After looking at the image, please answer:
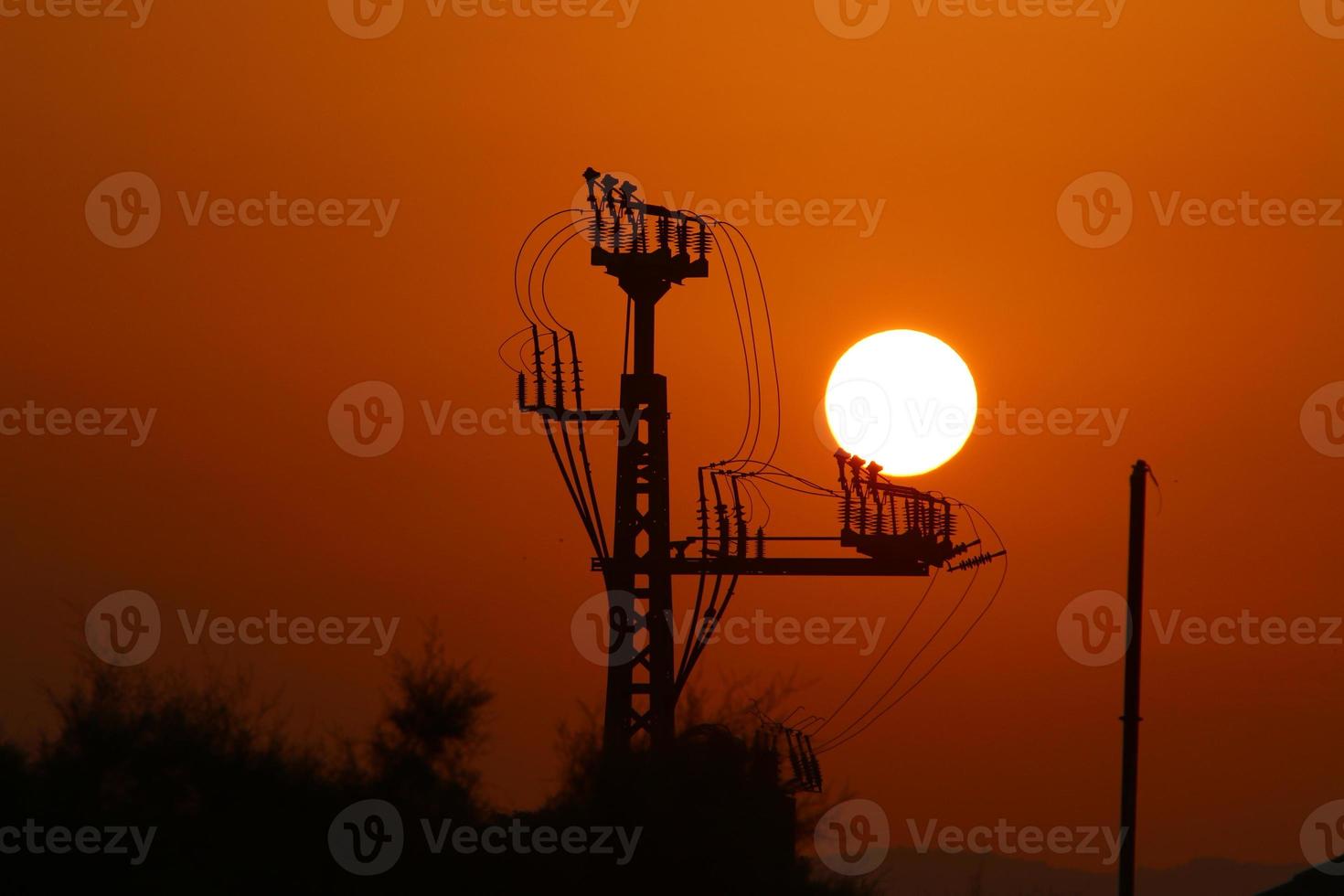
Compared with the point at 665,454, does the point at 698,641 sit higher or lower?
lower

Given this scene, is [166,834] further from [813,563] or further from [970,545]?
[970,545]

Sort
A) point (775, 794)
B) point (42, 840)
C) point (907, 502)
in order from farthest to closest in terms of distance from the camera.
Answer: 1. point (907, 502)
2. point (775, 794)
3. point (42, 840)

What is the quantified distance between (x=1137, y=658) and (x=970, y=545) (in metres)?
9.67

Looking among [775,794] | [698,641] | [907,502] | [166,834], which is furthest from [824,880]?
[166,834]

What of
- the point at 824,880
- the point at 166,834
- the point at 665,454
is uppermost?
the point at 665,454

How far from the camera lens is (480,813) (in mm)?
26750

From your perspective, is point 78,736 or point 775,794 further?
point 775,794

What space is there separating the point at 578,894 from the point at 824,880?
660cm

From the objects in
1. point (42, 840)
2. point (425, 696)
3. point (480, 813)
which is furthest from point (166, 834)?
point (425, 696)

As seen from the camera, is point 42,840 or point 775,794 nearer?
point 42,840

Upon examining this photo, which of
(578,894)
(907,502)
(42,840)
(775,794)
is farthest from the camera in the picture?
(907,502)

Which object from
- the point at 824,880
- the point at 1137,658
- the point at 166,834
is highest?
the point at 1137,658

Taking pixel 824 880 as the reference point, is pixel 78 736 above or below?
above

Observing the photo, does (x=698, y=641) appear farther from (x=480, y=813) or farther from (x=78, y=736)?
(x=78, y=736)
